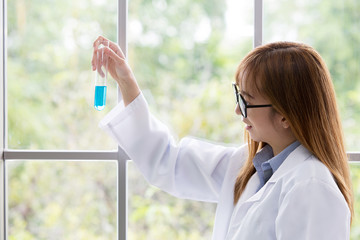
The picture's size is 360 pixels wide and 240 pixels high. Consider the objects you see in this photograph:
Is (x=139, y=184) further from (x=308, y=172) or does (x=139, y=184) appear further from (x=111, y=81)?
(x=308, y=172)

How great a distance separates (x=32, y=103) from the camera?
1.71 m

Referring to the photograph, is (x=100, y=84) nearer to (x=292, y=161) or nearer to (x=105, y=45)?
(x=105, y=45)

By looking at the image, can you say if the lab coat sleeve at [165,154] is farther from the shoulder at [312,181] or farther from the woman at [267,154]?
the shoulder at [312,181]

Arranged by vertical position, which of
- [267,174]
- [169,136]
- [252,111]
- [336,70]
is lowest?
[267,174]

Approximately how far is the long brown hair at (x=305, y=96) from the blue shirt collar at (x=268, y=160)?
7 centimetres

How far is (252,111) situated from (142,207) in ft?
2.15

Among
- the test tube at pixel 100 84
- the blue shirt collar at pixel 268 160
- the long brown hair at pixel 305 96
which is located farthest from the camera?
the test tube at pixel 100 84

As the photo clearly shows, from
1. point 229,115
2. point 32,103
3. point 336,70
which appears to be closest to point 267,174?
point 229,115

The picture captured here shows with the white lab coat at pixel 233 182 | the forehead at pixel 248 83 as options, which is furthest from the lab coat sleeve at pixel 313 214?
the forehead at pixel 248 83

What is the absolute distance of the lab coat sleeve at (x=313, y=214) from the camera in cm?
119

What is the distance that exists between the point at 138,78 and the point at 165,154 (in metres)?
0.31

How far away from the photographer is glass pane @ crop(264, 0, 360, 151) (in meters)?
1.67

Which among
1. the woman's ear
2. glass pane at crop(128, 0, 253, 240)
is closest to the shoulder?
the woman's ear

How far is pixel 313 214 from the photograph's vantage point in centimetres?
119
